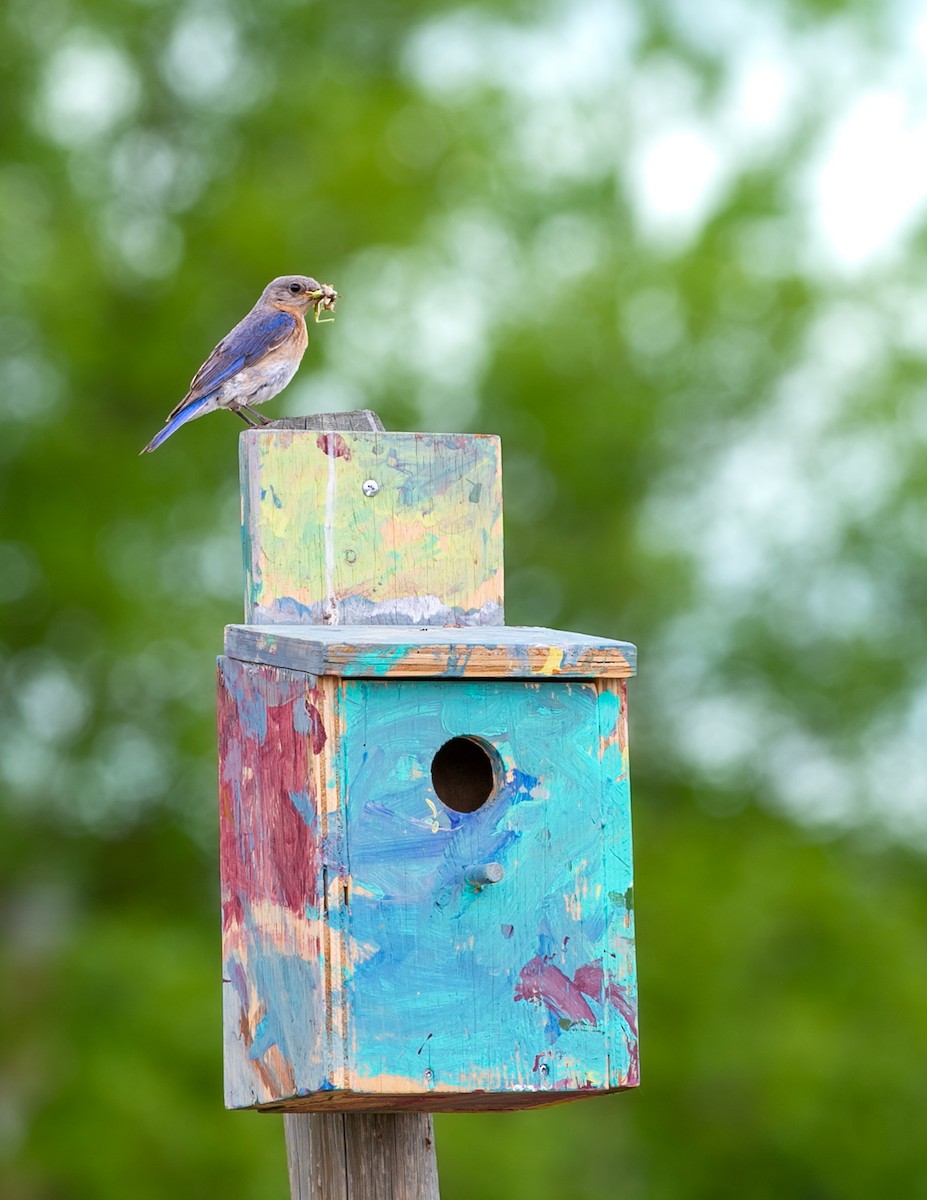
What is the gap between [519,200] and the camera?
12.3 metres

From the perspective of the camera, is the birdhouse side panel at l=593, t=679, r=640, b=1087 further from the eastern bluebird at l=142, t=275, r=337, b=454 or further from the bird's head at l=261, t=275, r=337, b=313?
the bird's head at l=261, t=275, r=337, b=313

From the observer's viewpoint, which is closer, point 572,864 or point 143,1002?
point 572,864

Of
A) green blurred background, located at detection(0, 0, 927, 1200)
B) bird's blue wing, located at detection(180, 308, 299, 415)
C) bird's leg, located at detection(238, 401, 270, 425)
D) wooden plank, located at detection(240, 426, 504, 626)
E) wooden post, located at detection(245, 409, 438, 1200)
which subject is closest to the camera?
wooden post, located at detection(245, 409, 438, 1200)

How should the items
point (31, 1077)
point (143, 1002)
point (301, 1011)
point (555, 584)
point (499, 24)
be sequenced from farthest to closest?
point (499, 24) → point (555, 584) → point (31, 1077) → point (143, 1002) → point (301, 1011)

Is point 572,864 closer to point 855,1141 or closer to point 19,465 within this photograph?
point 19,465

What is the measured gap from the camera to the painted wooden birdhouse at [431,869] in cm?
290

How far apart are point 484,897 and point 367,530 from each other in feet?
2.22

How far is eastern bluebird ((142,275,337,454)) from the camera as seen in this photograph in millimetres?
4363

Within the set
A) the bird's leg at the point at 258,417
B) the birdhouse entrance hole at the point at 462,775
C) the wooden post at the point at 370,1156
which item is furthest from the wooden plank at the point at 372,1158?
the bird's leg at the point at 258,417

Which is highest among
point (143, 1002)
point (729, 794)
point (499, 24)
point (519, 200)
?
point (499, 24)

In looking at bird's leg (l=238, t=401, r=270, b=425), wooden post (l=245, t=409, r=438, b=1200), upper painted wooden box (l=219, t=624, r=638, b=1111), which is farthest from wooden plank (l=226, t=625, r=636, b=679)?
bird's leg (l=238, t=401, r=270, b=425)

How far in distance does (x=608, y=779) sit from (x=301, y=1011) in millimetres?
548

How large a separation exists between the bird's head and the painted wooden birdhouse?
53.8 inches

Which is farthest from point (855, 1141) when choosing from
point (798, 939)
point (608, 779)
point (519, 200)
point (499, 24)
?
point (608, 779)
